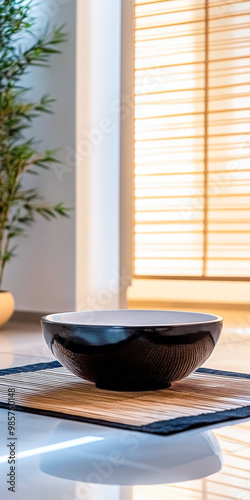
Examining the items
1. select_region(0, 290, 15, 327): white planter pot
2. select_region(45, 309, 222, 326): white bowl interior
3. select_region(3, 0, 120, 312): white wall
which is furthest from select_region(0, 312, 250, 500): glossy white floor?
select_region(3, 0, 120, 312): white wall

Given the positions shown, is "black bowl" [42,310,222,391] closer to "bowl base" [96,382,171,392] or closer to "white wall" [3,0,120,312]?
"bowl base" [96,382,171,392]

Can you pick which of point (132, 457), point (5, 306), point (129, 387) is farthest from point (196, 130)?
point (132, 457)

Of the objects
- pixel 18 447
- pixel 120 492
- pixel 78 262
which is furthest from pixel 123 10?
→ pixel 120 492

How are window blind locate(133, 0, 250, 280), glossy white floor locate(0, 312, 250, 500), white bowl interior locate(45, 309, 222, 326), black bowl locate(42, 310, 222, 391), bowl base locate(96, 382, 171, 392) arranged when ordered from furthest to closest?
window blind locate(133, 0, 250, 280) < white bowl interior locate(45, 309, 222, 326) < bowl base locate(96, 382, 171, 392) < black bowl locate(42, 310, 222, 391) < glossy white floor locate(0, 312, 250, 500)

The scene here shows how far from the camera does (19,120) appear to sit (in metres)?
4.21

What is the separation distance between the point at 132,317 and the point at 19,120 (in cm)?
218

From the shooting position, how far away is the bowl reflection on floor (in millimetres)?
1338

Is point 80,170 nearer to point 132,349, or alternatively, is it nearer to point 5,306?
point 5,306

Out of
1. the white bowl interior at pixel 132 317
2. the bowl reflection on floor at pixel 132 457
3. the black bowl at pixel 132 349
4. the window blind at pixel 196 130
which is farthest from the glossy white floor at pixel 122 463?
the window blind at pixel 196 130

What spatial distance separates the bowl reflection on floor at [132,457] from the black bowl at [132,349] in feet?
0.75

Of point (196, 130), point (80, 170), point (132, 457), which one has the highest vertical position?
point (196, 130)

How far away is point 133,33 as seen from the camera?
14.0ft

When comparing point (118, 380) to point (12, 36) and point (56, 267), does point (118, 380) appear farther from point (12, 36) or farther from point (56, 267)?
point (12, 36)

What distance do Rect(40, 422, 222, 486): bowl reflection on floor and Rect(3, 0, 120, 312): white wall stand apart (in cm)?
246
